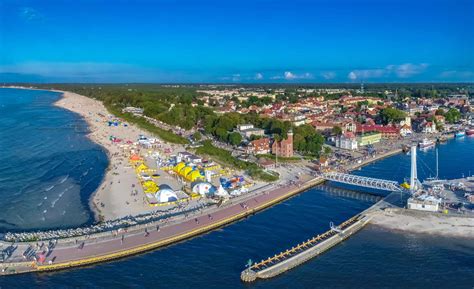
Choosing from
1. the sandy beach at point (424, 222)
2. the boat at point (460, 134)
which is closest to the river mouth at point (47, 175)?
the sandy beach at point (424, 222)

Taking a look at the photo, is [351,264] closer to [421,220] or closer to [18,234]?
[421,220]

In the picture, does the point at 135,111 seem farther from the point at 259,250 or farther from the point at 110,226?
the point at 259,250

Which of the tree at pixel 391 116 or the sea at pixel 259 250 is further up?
the tree at pixel 391 116

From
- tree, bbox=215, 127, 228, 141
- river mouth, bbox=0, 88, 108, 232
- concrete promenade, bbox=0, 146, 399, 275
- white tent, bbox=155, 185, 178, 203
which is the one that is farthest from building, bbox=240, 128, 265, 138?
concrete promenade, bbox=0, 146, 399, 275

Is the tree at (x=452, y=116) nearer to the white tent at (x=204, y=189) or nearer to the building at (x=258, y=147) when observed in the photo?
the building at (x=258, y=147)

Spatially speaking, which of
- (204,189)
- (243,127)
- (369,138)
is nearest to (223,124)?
(243,127)

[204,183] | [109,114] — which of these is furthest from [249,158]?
[109,114]

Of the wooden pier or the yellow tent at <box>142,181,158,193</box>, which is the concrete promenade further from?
the yellow tent at <box>142,181,158,193</box>
